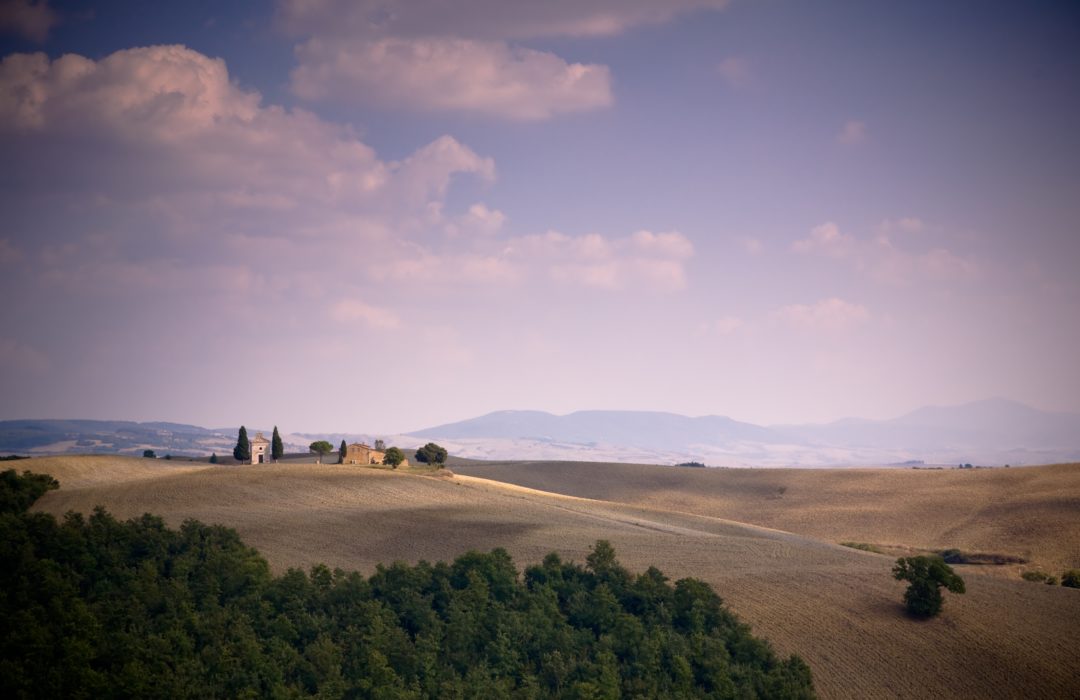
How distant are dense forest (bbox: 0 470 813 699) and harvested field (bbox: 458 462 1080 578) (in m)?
43.4

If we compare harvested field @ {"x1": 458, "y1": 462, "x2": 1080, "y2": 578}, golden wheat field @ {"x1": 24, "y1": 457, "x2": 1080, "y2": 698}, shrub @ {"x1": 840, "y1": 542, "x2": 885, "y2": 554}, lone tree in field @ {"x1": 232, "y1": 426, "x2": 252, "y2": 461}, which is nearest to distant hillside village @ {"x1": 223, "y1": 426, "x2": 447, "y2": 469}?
lone tree in field @ {"x1": 232, "y1": 426, "x2": 252, "y2": 461}

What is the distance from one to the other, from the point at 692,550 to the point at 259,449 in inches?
2827

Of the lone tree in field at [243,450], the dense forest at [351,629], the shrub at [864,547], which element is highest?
the lone tree in field at [243,450]

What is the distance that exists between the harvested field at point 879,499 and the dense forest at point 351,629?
43.4m

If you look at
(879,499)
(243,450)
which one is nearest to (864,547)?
(879,499)

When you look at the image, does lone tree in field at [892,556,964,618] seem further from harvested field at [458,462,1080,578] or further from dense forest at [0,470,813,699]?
harvested field at [458,462,1080,578]

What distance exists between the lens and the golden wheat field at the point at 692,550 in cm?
4722

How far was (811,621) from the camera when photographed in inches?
2034

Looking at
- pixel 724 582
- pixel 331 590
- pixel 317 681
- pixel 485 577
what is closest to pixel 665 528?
pixel 724 582

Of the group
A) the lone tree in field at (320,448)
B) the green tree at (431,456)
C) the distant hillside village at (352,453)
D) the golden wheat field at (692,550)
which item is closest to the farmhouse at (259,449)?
the distant hillside village at (352,453)

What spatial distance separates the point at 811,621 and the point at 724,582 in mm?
7237

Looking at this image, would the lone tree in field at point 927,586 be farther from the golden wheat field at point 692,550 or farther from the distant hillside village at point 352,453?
the distant hillside village at point 352,453

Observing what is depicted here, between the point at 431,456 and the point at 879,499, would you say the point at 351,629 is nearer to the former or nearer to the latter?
the point at 431,456

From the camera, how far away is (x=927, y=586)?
53344 millimetres
